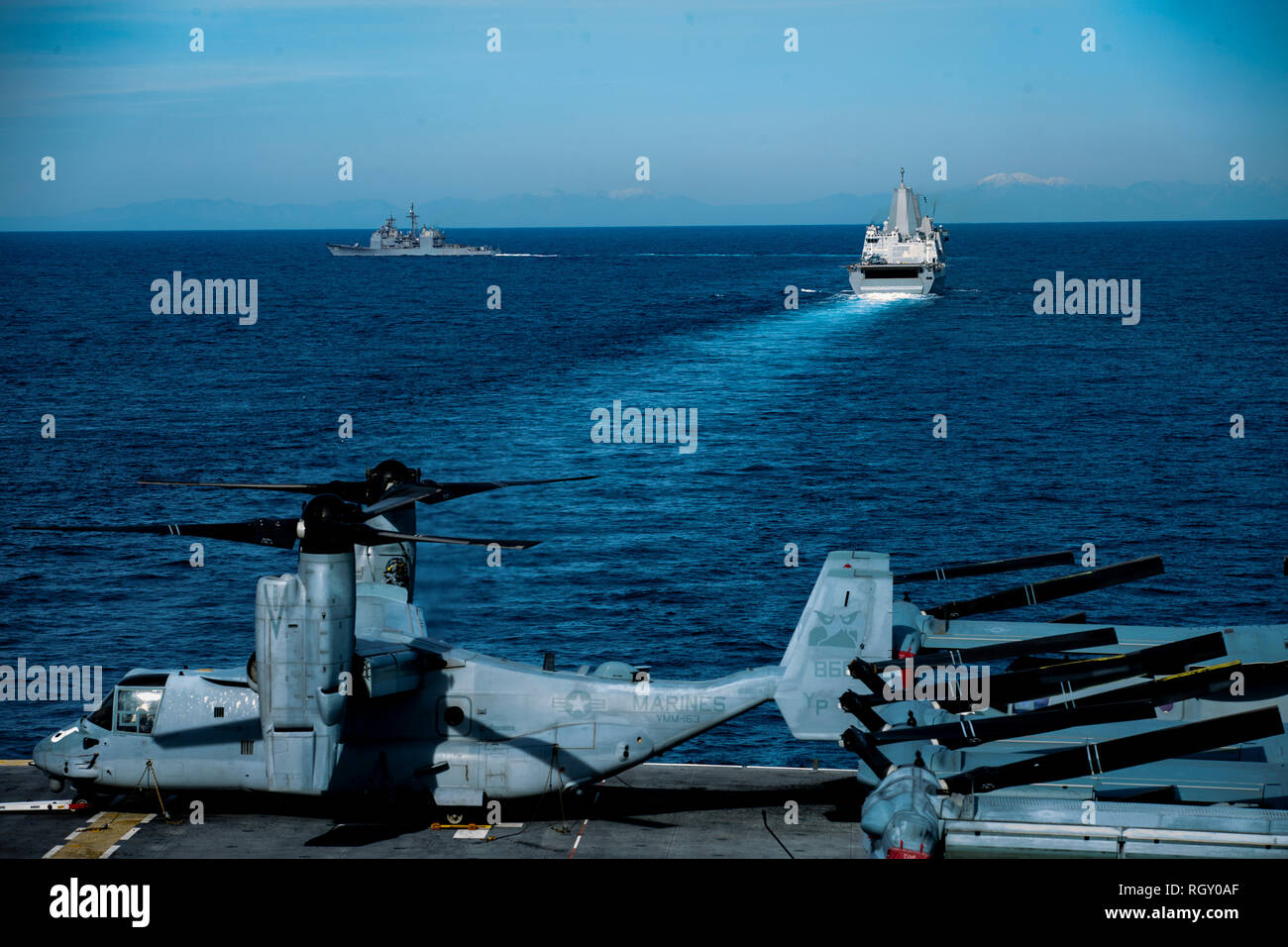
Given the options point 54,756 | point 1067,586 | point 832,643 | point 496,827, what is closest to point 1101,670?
point 1067,586

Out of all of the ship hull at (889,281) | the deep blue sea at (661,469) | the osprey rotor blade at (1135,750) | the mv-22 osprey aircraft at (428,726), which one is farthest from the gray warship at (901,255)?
the osprey rotor blade at (1135,750)

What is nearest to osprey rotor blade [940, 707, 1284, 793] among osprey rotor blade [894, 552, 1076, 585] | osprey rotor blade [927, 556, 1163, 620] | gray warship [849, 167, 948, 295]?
osprey rotor blade [927, 556, 1163, 620]

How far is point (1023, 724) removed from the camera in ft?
76.4

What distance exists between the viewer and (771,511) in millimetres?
75062

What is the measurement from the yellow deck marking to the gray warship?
14815 cm

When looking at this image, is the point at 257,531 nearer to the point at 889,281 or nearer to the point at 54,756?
the point at 54,756

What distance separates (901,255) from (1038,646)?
153106 millimetres

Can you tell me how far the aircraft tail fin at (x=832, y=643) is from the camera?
30.2m

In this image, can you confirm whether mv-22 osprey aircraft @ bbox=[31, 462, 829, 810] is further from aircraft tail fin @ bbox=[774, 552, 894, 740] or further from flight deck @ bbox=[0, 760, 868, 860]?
flight deck @ bbox=[0, 760, 868, 860]

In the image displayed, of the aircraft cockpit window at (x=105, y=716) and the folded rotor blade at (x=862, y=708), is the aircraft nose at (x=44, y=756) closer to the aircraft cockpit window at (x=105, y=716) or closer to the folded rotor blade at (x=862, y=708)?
the aircraft cockpit window at (x=105, y=716)

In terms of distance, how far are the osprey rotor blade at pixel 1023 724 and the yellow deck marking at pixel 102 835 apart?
19004 millimetres

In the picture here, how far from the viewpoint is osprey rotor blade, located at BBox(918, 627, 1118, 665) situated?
91.1 ft
